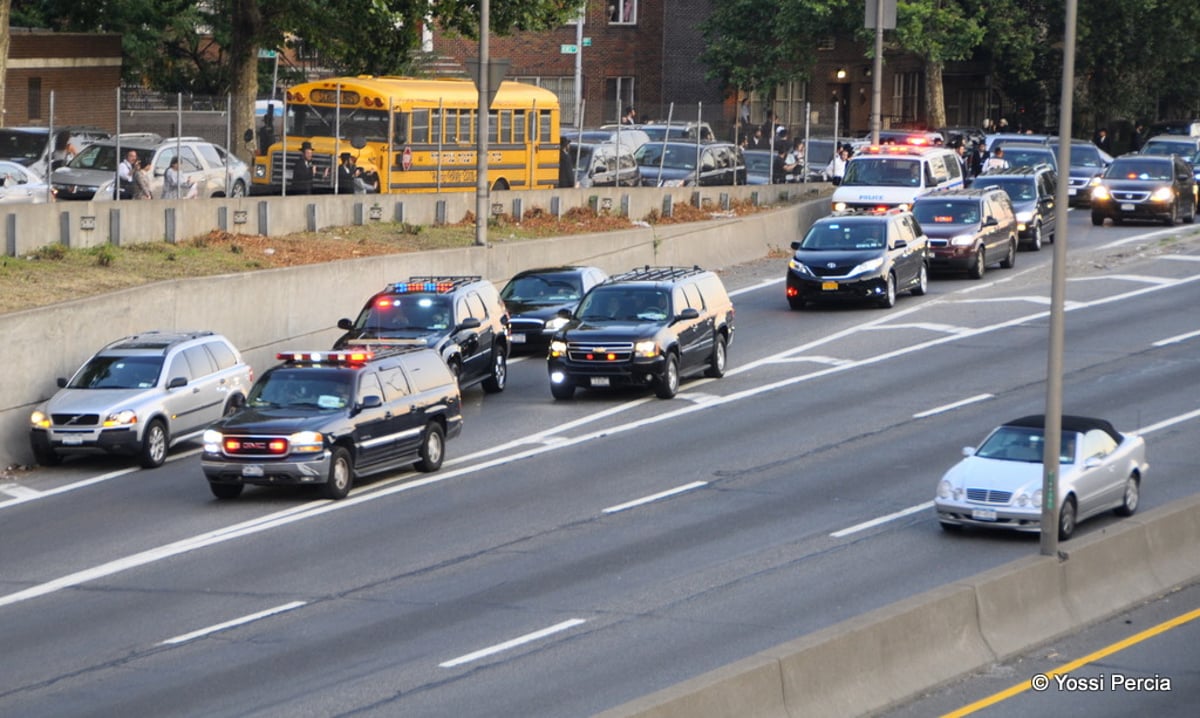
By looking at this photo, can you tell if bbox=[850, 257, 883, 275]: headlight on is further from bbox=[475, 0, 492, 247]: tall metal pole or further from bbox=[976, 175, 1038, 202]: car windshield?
bbox=[976, 175, 1038, 202]: car windshield

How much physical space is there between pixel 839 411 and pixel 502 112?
1902 centimetres

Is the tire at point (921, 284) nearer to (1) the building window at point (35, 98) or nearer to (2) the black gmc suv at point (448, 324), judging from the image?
(2) the black gmc suv at point (448, 324)

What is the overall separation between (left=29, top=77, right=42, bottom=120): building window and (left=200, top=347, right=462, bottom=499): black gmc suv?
1201 inches

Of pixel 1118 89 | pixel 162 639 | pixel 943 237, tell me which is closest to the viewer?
pixel 162 639

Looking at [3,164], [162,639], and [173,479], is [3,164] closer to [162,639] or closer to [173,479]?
[173,479]

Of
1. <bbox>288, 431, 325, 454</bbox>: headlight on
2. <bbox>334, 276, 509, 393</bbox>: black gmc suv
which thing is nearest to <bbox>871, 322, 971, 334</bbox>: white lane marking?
<bbox>334, 276, 509, 393</bbox>: black gmc suv

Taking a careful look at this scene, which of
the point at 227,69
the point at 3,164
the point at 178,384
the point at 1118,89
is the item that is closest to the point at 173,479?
the point at 178,384

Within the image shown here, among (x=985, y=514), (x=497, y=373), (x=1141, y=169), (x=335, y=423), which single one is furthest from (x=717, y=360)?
(x=1141, y=169)

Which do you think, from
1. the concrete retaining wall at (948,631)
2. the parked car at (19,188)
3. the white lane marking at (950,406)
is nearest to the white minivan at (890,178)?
the white lane marking at (950,406)

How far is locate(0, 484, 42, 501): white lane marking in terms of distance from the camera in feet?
75.9

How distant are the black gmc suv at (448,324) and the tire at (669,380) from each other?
2.81 metres

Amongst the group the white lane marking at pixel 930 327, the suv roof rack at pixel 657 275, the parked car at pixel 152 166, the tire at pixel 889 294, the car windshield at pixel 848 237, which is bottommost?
the white lane marking at pixel 930 327

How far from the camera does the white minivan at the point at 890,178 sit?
141 ft

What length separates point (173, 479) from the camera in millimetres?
24031
